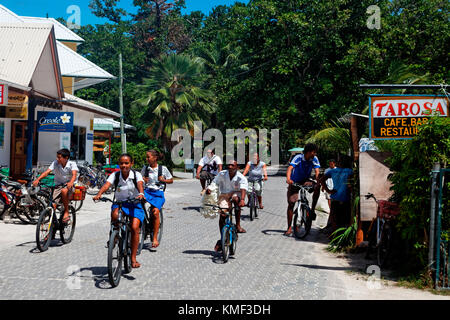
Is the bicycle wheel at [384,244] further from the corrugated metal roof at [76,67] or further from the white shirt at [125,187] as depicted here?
the corrugated metal roof at [76,67]

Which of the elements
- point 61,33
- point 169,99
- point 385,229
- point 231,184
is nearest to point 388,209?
point 385,229

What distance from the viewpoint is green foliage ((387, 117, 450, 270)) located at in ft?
21.1

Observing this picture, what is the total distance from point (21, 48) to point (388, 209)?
16097 mm

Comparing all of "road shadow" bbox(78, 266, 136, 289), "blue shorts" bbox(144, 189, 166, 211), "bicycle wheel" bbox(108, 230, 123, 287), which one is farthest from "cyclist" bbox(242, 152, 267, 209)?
"bicycle wheel" bbox(108, 230, 123, 287)

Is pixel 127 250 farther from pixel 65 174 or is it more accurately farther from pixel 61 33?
pixel 61 33

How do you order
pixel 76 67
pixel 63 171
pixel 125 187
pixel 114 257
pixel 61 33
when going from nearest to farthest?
pixel 114 257, pixel 125 187, pixel 63 171, pixel 76 67, pixel 61 33

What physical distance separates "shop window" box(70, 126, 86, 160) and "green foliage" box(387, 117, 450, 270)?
Result: 70.9ft

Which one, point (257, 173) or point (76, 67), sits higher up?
point (76, 67)

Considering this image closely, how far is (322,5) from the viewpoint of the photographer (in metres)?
33.8

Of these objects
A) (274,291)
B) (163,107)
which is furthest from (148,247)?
(163,107)

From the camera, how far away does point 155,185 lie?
8984 millimetres

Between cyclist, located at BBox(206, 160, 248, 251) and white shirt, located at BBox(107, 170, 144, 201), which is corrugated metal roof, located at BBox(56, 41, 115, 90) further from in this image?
white shirt, located at BBox(107, 170, 144, 201)

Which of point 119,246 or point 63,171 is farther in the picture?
point 63,171

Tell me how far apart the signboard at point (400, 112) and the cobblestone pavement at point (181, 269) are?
225 centimetres
